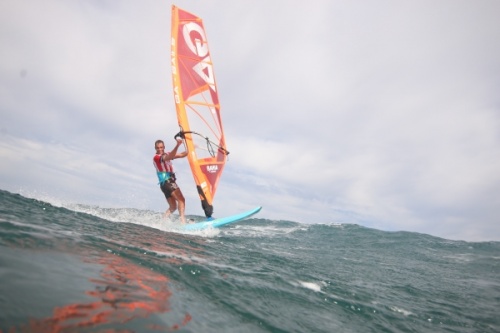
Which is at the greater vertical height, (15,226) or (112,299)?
(15,226)

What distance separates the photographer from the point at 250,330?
3.13 metres

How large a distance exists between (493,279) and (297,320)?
31.5 feet

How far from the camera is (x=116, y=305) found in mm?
2688

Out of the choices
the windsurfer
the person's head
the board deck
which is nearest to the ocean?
the board deck

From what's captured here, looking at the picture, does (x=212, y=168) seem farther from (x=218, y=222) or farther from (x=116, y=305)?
(x=116, y=305)

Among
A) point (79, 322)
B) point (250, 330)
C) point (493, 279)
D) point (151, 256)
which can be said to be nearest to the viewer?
point (79, 322)

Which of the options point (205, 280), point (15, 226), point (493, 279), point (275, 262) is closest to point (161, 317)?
point (205, 280)

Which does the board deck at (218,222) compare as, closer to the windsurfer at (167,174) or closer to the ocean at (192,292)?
the windsurfer at (167,174)

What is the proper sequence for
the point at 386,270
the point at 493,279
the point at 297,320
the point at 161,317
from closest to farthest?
the point at 161,317 → the point at 297,320 → the point at 386,270 → the point at 493,279

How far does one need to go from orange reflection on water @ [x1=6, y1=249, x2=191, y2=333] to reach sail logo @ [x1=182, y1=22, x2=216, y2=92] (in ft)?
33.9

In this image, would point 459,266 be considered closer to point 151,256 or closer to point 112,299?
point 151,256

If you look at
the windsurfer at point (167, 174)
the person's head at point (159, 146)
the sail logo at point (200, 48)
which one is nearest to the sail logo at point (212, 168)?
the windsurfer at point (167, 174)

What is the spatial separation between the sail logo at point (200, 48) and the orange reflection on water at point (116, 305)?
407 inches

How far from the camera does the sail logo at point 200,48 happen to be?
12.4 meters
